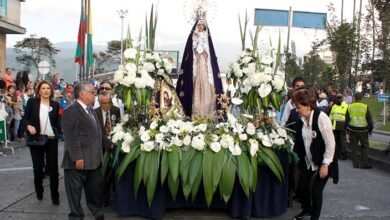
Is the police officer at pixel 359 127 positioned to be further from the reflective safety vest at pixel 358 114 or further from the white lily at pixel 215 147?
the white lily at pixel 215 147

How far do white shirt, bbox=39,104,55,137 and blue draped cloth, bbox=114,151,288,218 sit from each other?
151 cm

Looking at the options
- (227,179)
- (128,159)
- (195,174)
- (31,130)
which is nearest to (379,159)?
(227,179)

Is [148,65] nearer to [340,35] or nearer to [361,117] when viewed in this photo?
[361,117]

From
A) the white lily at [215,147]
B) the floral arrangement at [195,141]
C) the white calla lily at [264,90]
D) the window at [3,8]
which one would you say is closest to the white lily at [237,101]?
the floral arrangement at [195,141]

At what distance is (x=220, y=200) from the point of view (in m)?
6.45

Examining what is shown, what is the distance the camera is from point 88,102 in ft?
18.5

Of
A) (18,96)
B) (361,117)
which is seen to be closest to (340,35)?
(361,117)

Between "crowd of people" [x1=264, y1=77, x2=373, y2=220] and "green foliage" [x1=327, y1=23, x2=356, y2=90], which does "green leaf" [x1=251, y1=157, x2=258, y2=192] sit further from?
"green foliage" [x1=327, y1=23, x2=356, y2=90]

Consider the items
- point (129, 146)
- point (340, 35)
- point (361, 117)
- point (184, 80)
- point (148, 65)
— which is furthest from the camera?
point (340, 35)

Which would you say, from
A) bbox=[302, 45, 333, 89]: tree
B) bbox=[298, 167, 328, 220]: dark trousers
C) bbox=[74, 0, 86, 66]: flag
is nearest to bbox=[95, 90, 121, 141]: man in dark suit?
bbox=[298, 167, 328, 220]: dark trousers

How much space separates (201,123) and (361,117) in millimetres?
6207

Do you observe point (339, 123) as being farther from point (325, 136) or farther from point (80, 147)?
point (80, 147)

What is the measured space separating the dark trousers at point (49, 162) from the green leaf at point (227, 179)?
2.58 meters

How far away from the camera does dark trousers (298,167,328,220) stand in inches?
227
